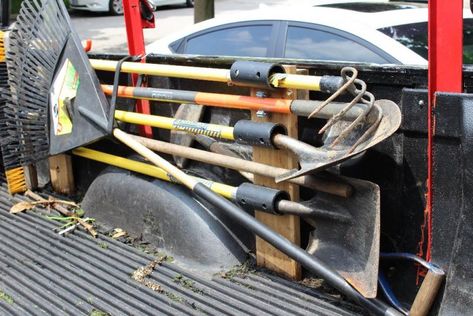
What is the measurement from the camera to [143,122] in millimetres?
2928

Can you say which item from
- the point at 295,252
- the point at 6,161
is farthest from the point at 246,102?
the point at 6,161

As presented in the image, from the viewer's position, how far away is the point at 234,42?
5.59 metres

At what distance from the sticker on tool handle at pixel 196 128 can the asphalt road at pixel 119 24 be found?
32.2ft

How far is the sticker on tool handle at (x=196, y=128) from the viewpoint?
2.59 meters

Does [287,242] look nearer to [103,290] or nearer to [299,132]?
[299,132]

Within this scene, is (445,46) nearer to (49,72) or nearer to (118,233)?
(118,233)

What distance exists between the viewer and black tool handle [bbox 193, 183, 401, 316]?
2142 millimetres

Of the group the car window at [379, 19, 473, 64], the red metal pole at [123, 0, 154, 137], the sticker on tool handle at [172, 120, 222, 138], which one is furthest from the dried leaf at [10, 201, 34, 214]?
the car window at [379, 19, 473, 64]

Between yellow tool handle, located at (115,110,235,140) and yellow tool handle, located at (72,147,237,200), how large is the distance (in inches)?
8.2

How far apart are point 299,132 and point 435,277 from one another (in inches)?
33.3

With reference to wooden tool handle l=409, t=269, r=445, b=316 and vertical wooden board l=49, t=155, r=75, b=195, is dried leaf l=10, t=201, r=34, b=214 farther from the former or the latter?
wooden tool handle l=409, t=269, r=445, b=316

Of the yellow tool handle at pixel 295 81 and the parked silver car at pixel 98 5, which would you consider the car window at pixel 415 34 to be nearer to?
the yellow tool handle at pixel 295 81

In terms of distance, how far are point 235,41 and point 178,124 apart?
2.98 m

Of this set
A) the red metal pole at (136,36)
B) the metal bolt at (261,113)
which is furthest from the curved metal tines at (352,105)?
the red metal pole at (136,36)
